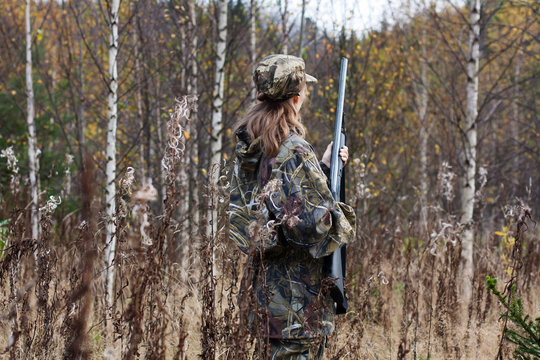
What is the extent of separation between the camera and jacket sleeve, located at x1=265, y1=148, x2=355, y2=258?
6.23 feet

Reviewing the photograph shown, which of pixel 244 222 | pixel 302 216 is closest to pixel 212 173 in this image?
pixel 244 222

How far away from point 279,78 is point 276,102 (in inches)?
5.1

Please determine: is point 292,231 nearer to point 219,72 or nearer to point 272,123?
point 272,123

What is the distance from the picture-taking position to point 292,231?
6.23 ft

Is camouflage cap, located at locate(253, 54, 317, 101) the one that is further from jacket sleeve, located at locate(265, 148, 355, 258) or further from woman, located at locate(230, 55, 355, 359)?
jacket sleeve, located at locate(265, 148, 355, 258)

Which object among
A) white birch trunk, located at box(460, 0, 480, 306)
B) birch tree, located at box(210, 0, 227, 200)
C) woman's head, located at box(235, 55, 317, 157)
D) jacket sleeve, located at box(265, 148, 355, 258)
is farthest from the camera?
birch tree, located at box(210, 0, 227, 200)

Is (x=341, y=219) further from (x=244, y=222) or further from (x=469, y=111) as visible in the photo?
(x=469, y=111)

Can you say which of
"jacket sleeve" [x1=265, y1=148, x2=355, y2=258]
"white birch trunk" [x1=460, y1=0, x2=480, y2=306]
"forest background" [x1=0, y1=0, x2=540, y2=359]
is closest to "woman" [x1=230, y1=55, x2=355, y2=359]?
"jacket sleeve" [x1=265, y1=148, x2=355, y2=258]

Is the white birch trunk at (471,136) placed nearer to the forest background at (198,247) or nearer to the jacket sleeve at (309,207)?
the forest background at (198,247)

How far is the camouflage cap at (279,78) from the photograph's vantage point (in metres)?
2.02

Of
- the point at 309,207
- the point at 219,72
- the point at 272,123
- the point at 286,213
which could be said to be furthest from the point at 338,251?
the point at 219,72

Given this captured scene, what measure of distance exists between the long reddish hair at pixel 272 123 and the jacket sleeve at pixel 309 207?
0.33ft

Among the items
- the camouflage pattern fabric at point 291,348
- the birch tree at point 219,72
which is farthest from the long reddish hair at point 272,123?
the birch tree at point 219,72

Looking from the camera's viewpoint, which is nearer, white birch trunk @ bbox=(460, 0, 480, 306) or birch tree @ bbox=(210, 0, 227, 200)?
white birch trunk @ bbox=(460, 0, 480, 306)
